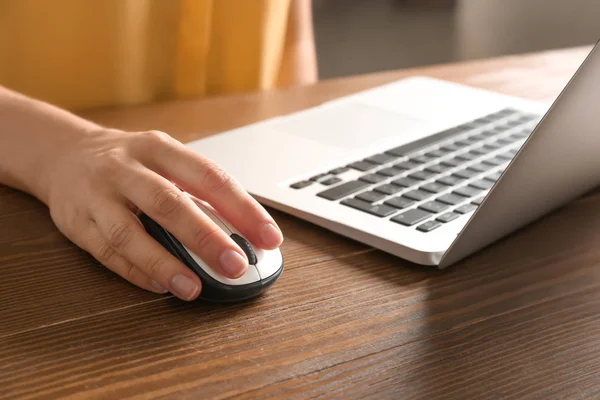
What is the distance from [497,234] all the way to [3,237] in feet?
1.36

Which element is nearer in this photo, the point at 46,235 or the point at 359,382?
the point at 359,382

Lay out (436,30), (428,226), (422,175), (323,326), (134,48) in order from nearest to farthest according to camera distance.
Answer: (323,326) < (428,226) < (422,175) < (134,48) < (436,30)

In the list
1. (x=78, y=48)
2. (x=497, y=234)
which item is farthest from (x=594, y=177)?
(x=78, y=48)

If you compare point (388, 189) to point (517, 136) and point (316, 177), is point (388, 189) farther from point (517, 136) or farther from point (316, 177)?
point (517, 136)

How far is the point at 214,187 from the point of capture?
0.61 meters

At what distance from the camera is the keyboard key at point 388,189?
0.71 m

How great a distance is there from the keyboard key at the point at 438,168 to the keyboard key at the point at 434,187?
0.03 m

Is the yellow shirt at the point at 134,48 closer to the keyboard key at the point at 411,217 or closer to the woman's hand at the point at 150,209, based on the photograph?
the woman's hand at the point at 150,209

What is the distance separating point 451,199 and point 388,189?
0.19 ft

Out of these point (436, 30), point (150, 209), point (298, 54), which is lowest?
point (436, 30)

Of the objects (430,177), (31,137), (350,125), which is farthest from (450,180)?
(31,137)

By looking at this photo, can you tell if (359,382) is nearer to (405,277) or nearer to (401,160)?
(405,277)

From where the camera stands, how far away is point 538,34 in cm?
329

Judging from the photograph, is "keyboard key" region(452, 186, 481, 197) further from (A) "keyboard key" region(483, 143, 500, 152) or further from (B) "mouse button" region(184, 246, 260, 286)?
(B) "mouse button" region(184, 246, 260, 286)
